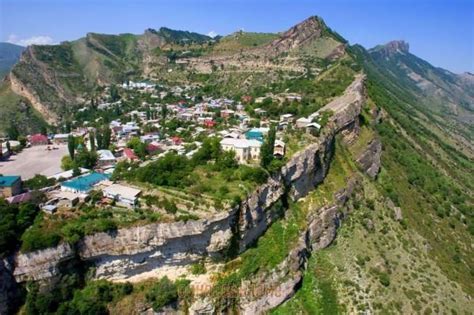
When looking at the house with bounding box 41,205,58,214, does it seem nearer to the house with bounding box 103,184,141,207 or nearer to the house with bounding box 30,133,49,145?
the house with bounding box 103,184,141,207

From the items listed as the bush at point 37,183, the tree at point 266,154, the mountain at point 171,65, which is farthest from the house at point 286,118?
the mountain at point 171,65

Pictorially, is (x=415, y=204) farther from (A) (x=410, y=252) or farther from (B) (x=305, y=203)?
(B) (x=305, y=203)

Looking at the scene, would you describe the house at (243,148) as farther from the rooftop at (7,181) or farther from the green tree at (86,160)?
the rooftop at (7,181)

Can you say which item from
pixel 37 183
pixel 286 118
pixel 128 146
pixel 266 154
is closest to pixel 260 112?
pixel 286 118

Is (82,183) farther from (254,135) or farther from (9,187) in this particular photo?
(254,135)

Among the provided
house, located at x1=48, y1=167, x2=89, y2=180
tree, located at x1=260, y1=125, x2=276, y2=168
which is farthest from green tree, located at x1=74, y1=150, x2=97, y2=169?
tree, located at x1=260, y1=125, x2=276, y2=168

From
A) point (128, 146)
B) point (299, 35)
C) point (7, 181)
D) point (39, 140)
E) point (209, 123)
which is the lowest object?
point (39, 140)
